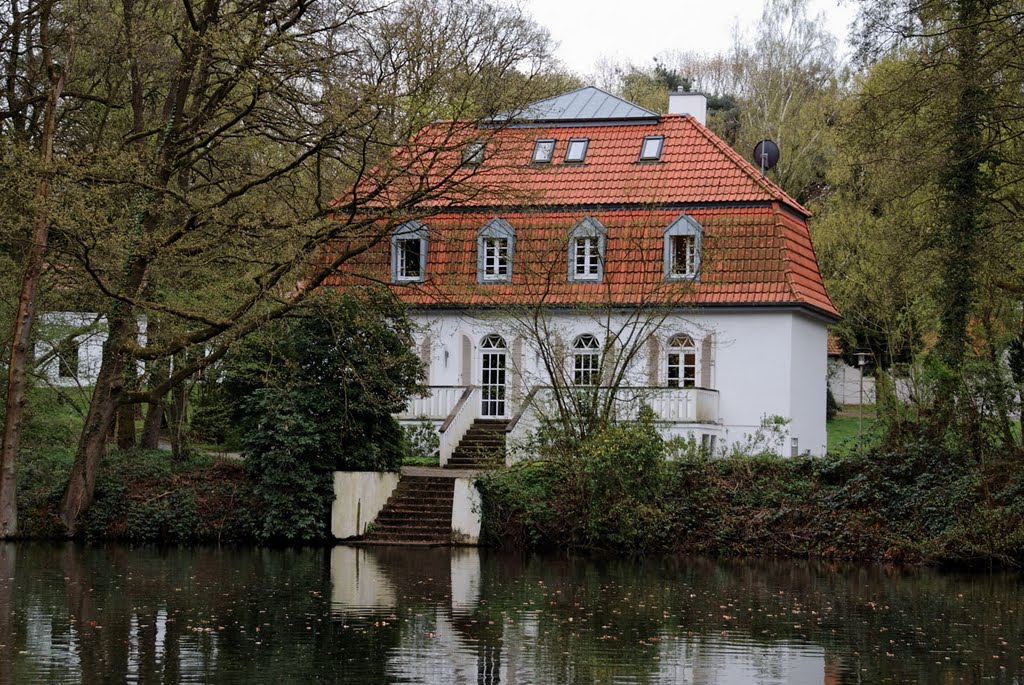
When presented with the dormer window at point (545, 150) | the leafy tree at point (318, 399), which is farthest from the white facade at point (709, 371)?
the dormer window at point (545, 150)

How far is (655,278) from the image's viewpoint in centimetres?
2983

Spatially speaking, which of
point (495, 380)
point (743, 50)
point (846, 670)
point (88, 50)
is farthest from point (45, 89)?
point (743, 50)

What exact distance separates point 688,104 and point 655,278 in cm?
1027

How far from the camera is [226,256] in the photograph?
25000 mm

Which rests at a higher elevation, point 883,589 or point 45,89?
point 45,89

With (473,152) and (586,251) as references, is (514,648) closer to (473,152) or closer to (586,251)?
(473,152)

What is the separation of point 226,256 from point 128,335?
8.42 ft

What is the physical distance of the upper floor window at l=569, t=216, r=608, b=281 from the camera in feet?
92.3

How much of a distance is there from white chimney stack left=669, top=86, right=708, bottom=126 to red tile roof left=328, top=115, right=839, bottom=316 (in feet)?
5.15

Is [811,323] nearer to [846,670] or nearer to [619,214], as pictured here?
[619,214]

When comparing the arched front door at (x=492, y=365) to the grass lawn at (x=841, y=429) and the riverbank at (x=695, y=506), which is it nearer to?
the riverbank at (x=695, y=506)

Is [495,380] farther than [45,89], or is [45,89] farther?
[495,380]

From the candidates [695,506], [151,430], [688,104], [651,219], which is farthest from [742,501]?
[688,104]

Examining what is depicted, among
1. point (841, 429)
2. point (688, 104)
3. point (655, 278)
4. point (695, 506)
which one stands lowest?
point (695, 506)
